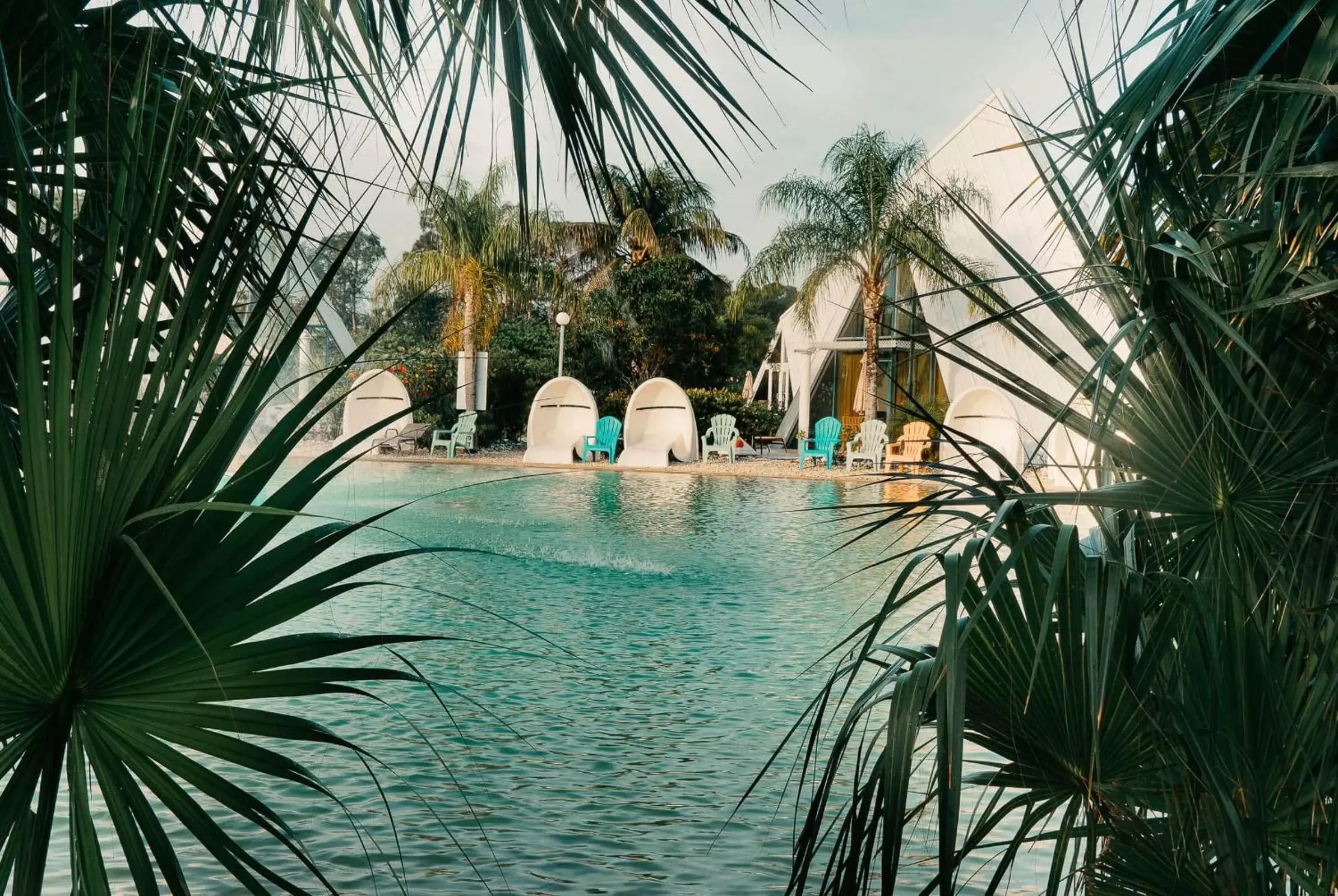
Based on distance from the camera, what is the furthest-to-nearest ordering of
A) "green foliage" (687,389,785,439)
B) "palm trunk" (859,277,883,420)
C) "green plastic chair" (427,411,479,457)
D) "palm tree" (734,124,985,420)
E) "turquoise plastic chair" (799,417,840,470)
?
"green foliage" (687,389,785,439) → "palm tree" (734,124,985,420) → "green plastic chair" (427,411,479,457) → "palm trunk" (859,277,883,420) → "turquoise plastic chair" (799,417,840,470)

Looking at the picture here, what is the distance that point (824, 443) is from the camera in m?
21.9

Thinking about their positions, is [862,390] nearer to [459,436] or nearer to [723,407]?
[723,407]

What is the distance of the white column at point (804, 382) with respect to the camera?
90.8ft

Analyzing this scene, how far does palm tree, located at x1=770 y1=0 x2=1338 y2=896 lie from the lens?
6.82ft

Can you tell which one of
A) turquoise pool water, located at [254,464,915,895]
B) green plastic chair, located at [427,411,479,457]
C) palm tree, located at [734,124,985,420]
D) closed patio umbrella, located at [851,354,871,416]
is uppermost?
palm tree, located at [734,124,985,420]

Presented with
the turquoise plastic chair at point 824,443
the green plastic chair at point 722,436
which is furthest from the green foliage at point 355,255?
the green plastic chair at point 722,436

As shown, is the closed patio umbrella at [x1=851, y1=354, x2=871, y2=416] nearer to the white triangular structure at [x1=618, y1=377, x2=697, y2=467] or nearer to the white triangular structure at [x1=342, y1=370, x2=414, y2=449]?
the white triangular structure at [x1=618, y1=377, x2=697, y2=467]

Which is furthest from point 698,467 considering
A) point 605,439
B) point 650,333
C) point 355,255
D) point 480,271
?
point 355,255

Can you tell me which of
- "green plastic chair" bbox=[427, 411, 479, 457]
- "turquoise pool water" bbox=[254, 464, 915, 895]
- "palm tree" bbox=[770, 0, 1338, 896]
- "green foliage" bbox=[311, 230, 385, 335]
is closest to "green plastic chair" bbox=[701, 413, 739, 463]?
"green plastic chair" bbox=[427, 411, 479, 457]

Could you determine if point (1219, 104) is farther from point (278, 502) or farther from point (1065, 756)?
point (278, 502)

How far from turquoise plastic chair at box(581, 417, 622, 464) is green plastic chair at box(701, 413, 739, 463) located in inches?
68.3

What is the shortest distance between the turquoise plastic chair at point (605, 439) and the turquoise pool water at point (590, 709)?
887 centimetres

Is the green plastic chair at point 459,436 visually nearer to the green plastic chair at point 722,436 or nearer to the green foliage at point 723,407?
the green plastic chair at point 722,436

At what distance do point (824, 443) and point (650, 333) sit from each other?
8561mm
